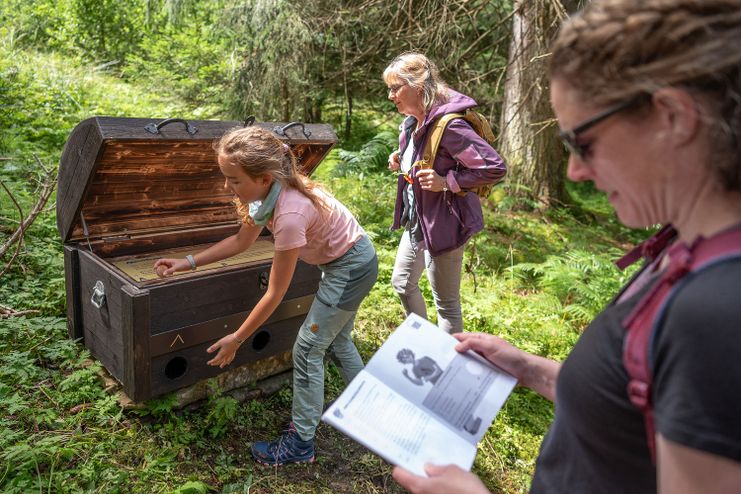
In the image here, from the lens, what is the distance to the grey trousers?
2820mm

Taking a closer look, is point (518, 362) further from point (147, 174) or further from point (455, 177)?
point (147, 174)

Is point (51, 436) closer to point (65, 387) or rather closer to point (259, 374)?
point (65, 387)

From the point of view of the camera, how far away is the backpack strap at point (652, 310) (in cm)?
76

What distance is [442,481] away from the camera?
A: 1.07m

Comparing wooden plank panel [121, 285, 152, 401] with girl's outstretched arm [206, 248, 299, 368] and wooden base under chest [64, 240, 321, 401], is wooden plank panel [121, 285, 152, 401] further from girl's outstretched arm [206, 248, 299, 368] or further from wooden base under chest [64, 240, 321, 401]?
girl's outstretched arm [206, 248, 299, 368]

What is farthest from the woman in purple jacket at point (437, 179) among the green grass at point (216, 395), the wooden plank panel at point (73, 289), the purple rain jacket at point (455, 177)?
the wooden plank panel at point (73, 289)

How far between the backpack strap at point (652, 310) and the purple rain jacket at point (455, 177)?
2288 mm

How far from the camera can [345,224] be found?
2887 millimetres

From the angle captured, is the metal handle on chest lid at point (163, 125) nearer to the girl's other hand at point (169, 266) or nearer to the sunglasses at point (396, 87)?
the girl's other hand at point (169, 266)

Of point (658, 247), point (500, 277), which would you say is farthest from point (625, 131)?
point (500, 277)

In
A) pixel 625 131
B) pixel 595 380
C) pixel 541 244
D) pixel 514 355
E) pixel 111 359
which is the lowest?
pixel 541 244

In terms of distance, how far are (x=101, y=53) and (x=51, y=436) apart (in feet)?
41.7

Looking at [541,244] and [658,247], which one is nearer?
[658,247]

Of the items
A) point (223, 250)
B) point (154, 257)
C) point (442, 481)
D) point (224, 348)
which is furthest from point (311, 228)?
point (442, 481)
